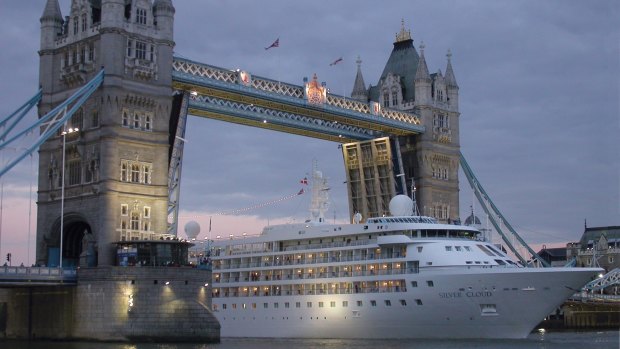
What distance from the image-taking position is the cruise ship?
234ft

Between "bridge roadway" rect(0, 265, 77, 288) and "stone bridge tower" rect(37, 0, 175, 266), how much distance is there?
1857 millimetres

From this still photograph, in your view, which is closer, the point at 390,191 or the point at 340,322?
the point at 340,322

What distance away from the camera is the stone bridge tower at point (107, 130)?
69688 mm

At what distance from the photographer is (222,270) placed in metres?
87.3

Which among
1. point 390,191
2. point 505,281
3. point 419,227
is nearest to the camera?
point 505,281

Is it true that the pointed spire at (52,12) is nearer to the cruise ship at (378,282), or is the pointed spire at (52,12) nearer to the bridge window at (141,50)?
the bridge window at (141,50)

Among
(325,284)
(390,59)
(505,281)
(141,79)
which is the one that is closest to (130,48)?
(141,79)

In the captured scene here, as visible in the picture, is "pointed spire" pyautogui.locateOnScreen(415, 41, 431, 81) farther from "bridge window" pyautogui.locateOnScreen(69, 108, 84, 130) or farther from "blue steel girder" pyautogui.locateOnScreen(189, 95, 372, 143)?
"bridge window" pyautogui.locateOnScreen(69, 108, 84, 130)

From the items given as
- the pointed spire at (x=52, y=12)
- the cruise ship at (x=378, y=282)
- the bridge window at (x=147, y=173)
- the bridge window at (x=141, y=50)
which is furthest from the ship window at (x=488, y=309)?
the pointed spire at (x=52, y=12)

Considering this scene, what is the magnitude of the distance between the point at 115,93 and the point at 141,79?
266 centimetres

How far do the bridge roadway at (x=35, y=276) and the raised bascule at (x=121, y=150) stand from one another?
0.21m

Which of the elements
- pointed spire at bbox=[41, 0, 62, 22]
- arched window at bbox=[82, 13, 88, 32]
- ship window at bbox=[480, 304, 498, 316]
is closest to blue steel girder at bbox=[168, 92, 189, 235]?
arched window at bbox=[82, 13, 88, 32]

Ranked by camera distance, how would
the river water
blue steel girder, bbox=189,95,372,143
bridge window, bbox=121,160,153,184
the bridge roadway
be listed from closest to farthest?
the bridge roadway < the river water < bridge window, bbox=121,160,153,184 < blue steel girder, bbox=189,95,372,143

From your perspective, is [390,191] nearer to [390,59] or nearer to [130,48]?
[390,59]
